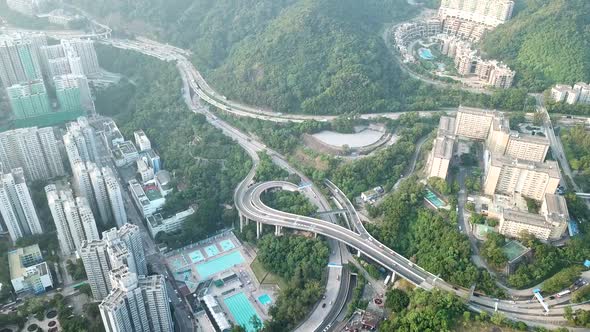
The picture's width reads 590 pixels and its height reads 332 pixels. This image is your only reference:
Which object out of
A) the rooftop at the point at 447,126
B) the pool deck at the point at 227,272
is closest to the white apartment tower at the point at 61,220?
the pool deck at the point at 227,272

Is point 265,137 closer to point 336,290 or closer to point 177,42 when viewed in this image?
point 336,290

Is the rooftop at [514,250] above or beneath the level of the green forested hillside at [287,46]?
beneath

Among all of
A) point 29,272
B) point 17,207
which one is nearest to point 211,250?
point 29,272

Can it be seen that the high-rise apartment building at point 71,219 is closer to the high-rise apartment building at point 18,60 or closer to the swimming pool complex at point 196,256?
the swimming pool complex at point 196,256

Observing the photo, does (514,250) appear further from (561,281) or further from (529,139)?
(529,139)

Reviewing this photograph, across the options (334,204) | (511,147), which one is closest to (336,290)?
(334,204)

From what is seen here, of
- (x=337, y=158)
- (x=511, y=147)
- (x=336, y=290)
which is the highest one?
(x=511, y=147)
